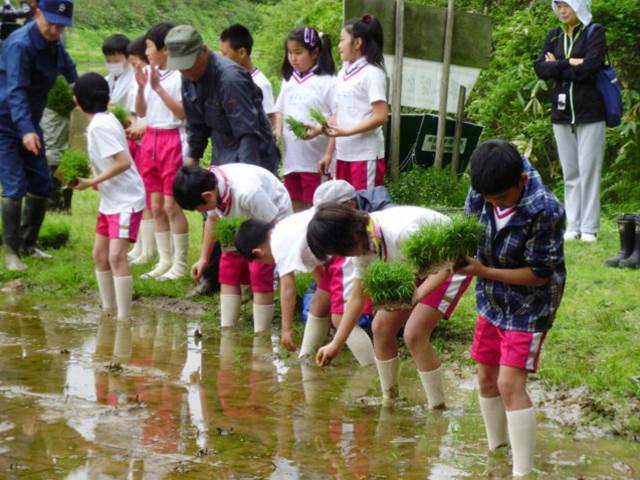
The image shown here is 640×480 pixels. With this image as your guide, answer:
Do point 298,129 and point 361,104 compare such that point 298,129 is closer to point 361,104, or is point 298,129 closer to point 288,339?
point 361,104

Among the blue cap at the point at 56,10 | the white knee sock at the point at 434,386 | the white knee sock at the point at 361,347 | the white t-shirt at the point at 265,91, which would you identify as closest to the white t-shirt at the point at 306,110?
the white t-shirt at the point at 265,91

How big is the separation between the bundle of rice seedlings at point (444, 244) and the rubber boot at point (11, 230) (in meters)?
5.95

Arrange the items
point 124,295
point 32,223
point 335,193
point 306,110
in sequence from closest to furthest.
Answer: point 335,193 < point 124,295 < point 306,110 < point 32,223


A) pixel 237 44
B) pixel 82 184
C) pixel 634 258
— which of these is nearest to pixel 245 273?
pixel 82 184

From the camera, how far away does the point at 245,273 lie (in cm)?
851

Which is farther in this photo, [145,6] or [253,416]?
[145,6]

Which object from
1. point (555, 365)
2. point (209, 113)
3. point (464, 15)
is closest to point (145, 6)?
point (464, 15)

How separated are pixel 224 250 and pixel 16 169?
3.04 metres

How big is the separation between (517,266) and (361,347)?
2294 millimetres

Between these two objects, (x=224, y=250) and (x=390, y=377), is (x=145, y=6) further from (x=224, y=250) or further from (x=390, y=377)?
(x=390, y=377)

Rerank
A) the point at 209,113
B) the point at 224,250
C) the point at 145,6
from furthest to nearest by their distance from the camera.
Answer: the point at 145,6 → the point at 209,113 → the point at 224,250

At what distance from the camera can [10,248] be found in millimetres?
10406

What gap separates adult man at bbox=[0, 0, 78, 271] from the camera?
9984 millimetres

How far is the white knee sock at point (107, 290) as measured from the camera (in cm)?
903
